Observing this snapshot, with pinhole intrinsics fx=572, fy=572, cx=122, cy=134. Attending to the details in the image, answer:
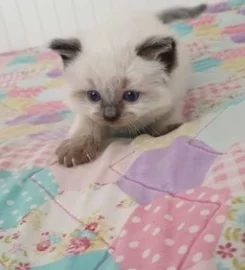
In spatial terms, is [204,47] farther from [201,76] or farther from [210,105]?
[210,105]

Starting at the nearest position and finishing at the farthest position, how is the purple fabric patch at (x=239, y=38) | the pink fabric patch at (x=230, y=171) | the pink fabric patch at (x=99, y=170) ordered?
the pink fabric patch at (x=230, y=171)
the pink fabric patch at (x=99, y=170)
the purple fabric patch at (x=239, y=38)

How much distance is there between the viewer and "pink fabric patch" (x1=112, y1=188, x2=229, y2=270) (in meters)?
0.83

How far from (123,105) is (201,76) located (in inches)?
20.5

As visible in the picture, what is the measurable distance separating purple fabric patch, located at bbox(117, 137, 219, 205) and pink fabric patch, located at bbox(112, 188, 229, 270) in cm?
5

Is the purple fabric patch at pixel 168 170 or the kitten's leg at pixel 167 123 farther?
the kitten's leg at pixel 167 123

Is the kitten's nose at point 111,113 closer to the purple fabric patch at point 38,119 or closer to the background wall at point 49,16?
the purple fabric patch at point 38,119

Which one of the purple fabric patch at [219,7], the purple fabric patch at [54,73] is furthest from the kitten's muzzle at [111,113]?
the purple fabric patch at [219,7]

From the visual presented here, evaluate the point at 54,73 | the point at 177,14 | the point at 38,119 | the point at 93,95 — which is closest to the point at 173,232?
the point at 93,95

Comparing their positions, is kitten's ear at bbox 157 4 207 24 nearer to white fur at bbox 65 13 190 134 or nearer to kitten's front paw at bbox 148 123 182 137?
white fur at bbox 65 13 190 134

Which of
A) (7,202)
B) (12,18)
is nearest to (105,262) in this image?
(7,202)

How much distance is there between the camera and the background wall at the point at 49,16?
111 inches

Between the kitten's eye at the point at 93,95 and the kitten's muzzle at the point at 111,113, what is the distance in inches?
2.0

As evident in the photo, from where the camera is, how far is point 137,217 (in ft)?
3.16

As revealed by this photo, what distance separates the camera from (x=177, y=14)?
6.68 feet
